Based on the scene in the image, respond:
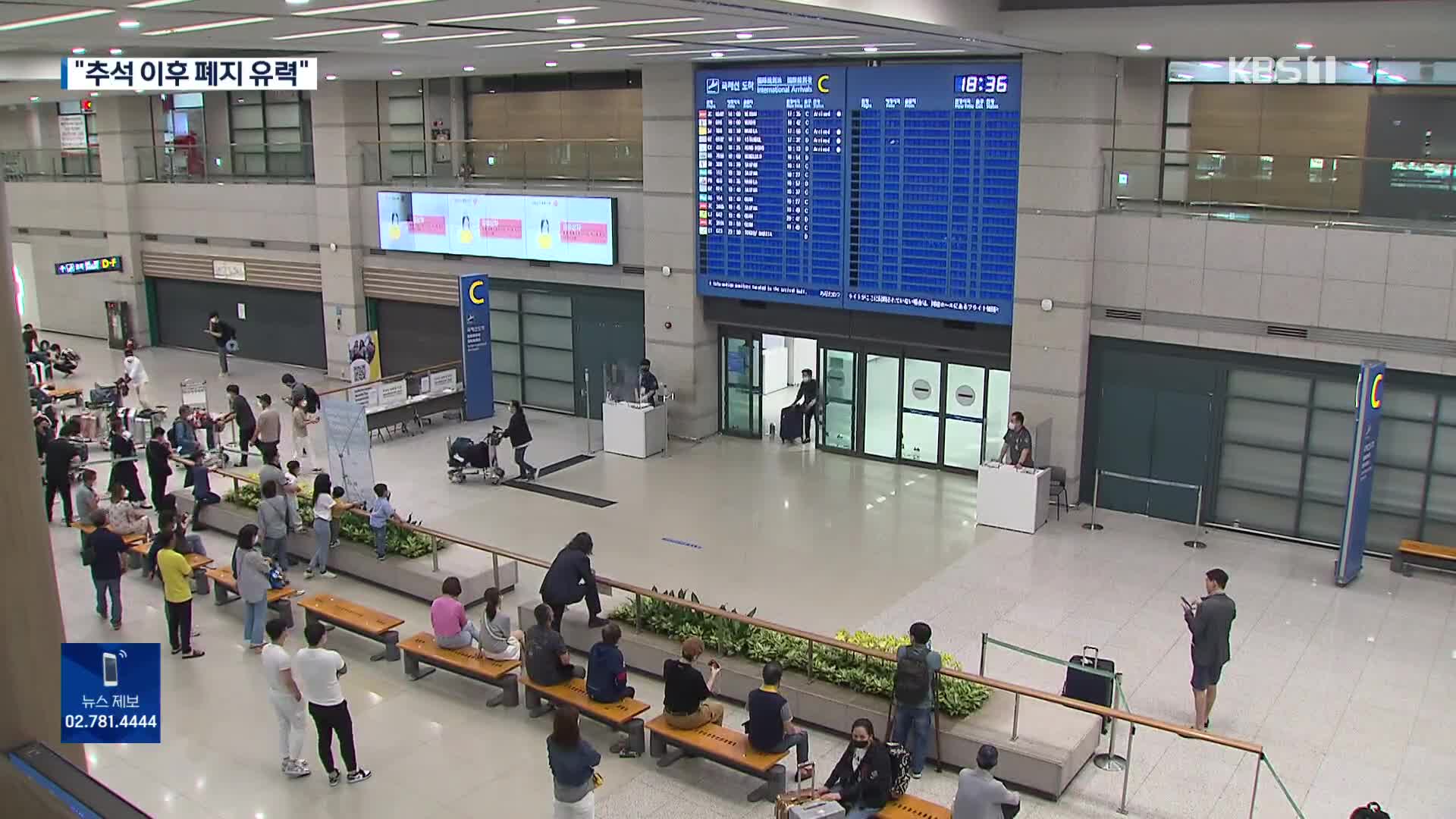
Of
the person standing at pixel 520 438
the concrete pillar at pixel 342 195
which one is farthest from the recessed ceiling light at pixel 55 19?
the concrete pillar at pixel 342 195

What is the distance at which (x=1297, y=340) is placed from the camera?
14727 mm

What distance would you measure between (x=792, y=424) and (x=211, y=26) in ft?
34.6

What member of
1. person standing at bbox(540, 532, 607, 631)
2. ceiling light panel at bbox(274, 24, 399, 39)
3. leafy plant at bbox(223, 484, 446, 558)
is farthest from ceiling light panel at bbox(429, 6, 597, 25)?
leafy plant at bbox(223, 484, 446, 558)

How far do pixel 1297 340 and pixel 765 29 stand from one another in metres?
7.41

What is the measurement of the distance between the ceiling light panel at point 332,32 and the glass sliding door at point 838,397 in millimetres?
8914

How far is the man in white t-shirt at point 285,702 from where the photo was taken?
29.8ft

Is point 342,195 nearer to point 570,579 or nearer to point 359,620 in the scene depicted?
point 359,620

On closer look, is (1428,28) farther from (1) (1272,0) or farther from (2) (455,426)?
(2) (455,426)

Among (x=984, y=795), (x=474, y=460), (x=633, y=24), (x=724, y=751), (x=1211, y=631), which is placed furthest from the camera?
(x=474, y=460)

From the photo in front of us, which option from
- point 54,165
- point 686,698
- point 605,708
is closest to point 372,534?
point 605,708

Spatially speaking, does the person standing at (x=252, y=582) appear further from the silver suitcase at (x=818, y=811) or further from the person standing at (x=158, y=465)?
the silver suitcase at (x=818, y=811)

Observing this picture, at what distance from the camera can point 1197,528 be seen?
608 inches

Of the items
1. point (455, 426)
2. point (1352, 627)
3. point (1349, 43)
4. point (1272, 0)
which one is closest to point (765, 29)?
point (1272, 0)

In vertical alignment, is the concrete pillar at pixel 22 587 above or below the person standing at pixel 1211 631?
above
